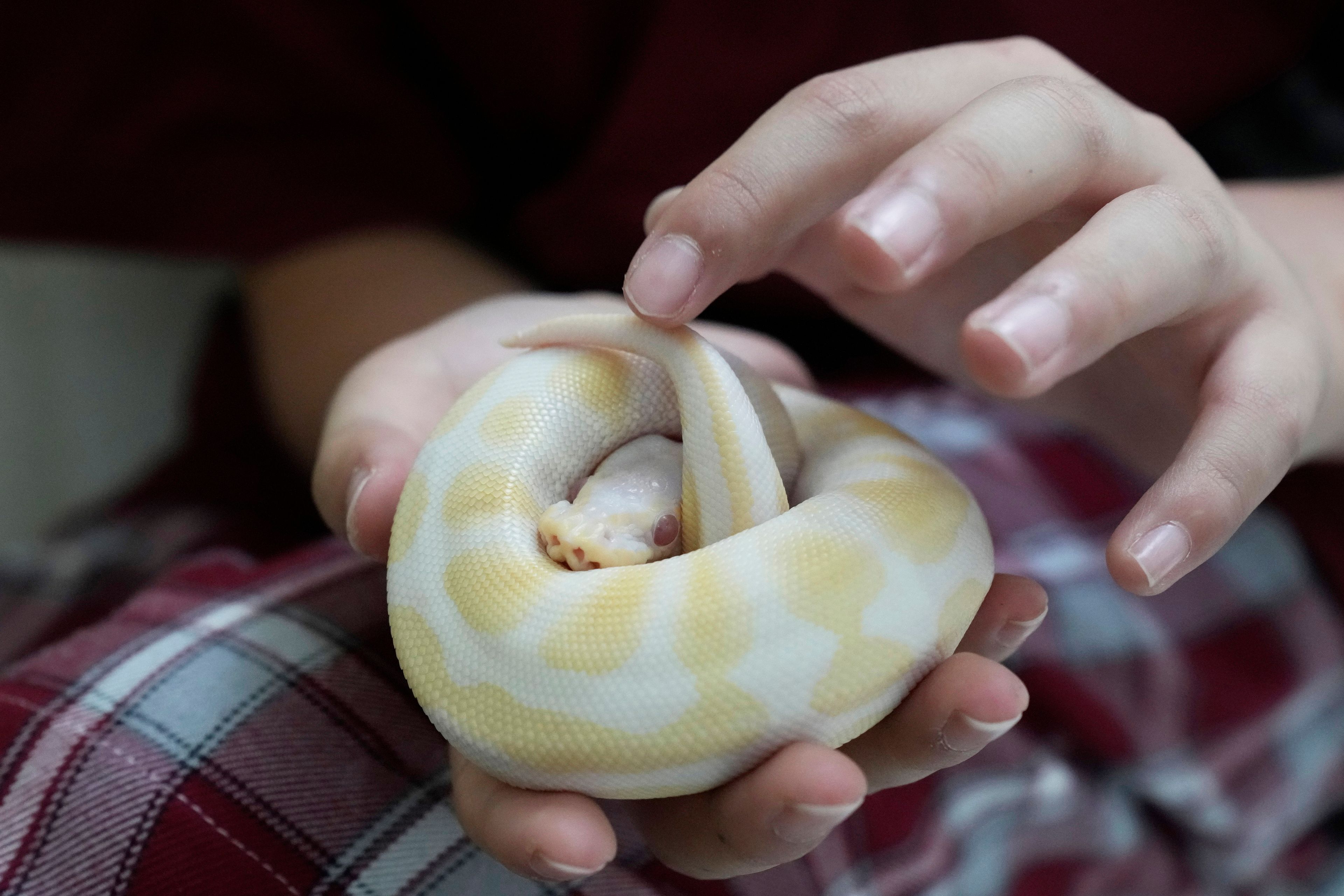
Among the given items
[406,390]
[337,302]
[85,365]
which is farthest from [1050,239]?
[85,365]

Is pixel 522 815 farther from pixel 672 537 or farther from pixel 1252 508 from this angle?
pixel 1252 508

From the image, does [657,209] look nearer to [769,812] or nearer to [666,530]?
[666,530]

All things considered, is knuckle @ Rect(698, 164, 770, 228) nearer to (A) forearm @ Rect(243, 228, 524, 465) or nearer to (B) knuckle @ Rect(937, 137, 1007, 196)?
(B) knuckle @ Rect(937, 137, 1007, 196)

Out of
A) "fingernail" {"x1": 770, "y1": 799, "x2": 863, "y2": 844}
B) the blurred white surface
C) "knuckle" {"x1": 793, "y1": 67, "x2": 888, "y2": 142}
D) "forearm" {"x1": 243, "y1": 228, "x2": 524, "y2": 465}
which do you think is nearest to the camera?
"fingernail" {"x1": 770, "y1": 799, "x2": 863, "y2": 844}

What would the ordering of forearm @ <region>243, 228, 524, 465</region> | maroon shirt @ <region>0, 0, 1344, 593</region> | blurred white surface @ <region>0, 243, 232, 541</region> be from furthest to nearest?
blurred white surface @ <region>0, 243, 232, 541</region> → forearm @ <region>243, 228, 524, 465</region> → maroon shirt @ <region>0, 0, 1344, 593</region>

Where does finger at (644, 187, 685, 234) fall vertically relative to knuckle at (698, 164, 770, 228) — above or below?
below

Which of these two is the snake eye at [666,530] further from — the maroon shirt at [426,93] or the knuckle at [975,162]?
the maroon shirt at [426,93]

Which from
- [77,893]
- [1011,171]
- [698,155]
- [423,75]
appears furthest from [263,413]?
[1011,171]

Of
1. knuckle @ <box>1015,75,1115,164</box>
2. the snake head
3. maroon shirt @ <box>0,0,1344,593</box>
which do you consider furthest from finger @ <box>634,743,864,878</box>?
maroon shirt @ <box>0,0,1344,593</box>
